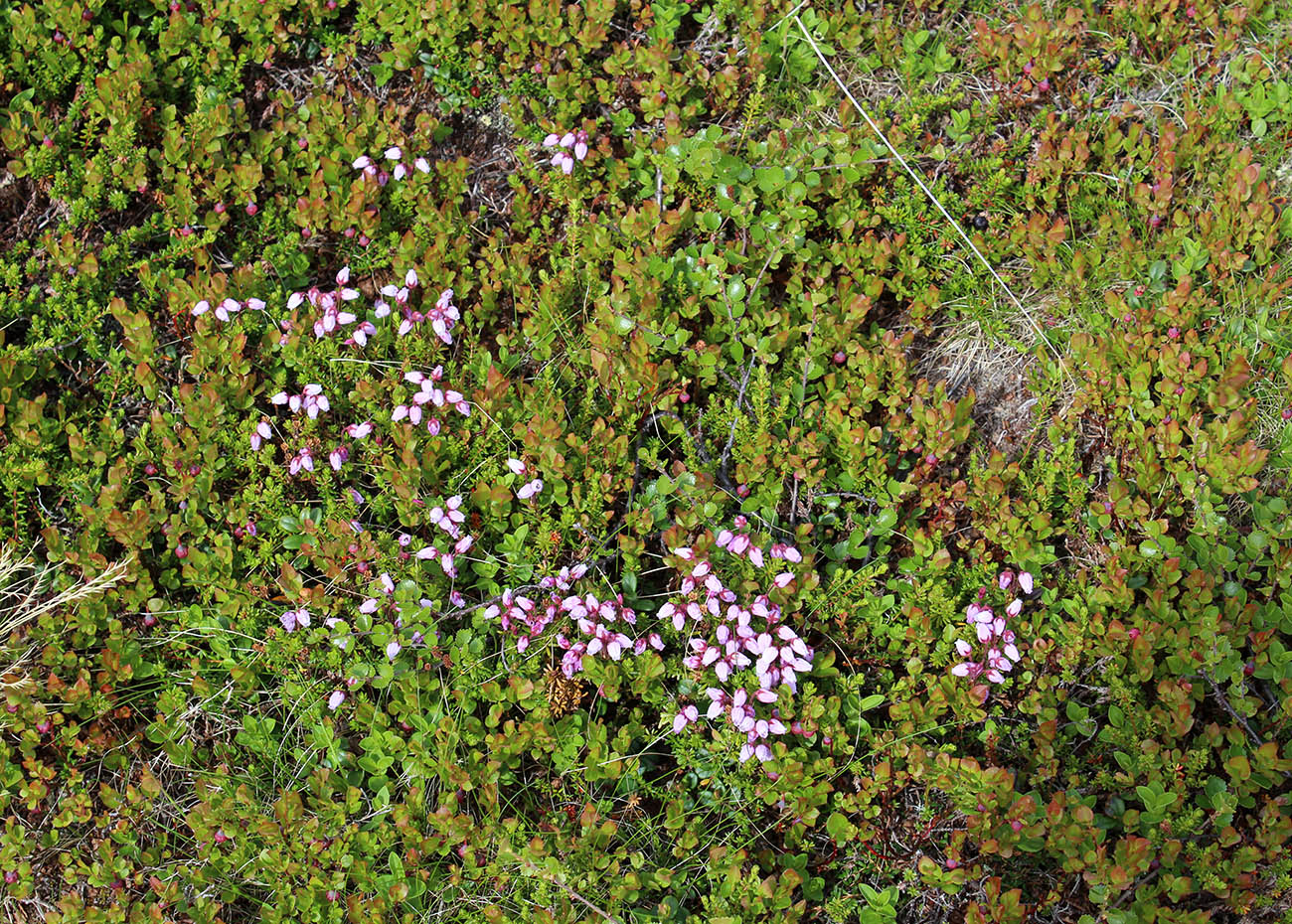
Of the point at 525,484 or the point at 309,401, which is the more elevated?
the point at 309,401

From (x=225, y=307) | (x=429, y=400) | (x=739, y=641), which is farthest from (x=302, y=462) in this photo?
(x=739, y=641)

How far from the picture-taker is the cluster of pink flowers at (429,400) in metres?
3.82

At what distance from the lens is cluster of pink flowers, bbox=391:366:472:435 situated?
3818mm

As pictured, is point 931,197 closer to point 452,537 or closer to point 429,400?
point 429,400

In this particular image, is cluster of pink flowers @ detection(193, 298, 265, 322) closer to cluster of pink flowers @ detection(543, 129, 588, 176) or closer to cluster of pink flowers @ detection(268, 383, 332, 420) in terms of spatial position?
cluster of pink flowers @ detection(268, 383, 332, 420)

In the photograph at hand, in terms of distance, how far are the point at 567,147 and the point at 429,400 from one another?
1299mm

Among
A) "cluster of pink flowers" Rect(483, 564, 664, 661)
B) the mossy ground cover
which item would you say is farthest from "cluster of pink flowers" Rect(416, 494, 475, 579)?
"cluster of pink flowers" Rect(483, 564, 664, 661)

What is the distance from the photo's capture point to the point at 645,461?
12.5 ft

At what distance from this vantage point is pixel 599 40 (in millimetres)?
4648

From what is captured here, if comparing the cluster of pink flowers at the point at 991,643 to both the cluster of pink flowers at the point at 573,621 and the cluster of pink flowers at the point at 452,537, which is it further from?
the cluster of pink flowers at the point at 452,537

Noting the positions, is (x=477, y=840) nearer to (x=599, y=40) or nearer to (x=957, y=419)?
(x=957, y=419)

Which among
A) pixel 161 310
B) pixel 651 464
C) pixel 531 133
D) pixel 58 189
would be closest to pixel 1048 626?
pixel 651 464

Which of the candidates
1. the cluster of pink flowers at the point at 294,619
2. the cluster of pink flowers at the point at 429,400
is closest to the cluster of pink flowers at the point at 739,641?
the cluster of pink flowers at the point at 429,400

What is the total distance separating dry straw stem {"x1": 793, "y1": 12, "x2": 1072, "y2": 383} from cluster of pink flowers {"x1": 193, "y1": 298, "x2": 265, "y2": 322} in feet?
8.11
